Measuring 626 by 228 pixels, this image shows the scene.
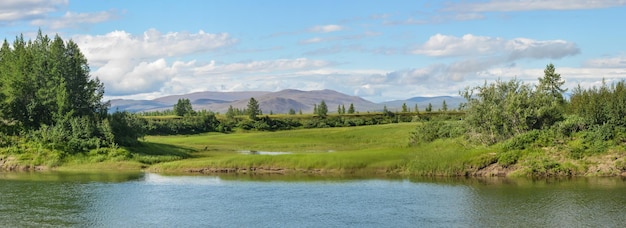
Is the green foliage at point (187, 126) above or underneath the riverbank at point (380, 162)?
above

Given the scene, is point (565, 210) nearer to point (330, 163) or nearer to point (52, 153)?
point (330, 163)

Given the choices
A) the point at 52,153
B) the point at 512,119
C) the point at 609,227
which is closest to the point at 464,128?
the point at 512,119

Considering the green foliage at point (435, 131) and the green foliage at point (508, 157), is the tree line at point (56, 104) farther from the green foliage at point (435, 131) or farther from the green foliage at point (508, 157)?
the green foliage at point (508, 157)

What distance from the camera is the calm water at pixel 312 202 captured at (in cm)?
4494

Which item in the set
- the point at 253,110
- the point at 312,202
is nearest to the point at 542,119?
the point at 312,202

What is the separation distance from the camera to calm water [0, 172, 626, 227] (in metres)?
44.9

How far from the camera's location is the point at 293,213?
47688mm

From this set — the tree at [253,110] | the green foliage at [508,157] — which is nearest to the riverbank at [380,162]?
the green foliage at [508,157]

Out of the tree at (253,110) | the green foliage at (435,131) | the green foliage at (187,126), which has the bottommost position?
the green foliage at (435,131)

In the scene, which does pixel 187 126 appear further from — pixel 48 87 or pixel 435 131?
pixel 435 131

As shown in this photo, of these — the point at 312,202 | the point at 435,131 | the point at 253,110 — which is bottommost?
the point at 312,202

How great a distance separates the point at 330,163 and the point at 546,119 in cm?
2421

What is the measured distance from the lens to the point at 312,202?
172ft

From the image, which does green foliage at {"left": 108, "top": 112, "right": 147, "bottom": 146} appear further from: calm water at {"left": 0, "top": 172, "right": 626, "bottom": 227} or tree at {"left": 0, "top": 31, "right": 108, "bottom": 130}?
calm water at {"left": 0, "top": 172, "right": 626, "bottom": 227}
